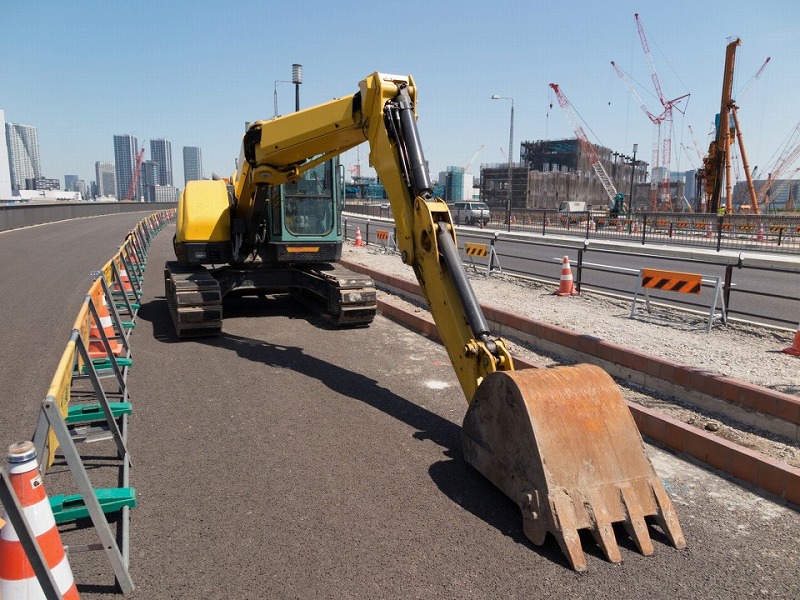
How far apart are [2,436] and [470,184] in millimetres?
124508

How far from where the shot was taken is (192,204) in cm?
1023

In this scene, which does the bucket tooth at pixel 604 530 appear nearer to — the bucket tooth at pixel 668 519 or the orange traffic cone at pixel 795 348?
the bucket tooth at pixel 668 519

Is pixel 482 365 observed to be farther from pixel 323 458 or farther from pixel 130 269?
pixel 130 269

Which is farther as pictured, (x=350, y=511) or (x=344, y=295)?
(x=344, y=295)

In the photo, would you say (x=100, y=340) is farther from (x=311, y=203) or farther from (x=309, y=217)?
(x=311, y=203)

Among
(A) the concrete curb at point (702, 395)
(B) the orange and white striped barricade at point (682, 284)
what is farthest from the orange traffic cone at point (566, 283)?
(A) the concrete curb at point (702, 395)

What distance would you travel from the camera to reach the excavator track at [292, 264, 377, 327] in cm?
970

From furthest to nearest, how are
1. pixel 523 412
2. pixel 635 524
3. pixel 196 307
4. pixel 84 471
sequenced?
1. pixel 196 307
2. pixel 523 412
3. pixel 635 524
4. pixel 84 471

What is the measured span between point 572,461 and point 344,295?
6150 mm

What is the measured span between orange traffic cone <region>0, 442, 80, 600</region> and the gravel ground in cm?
540

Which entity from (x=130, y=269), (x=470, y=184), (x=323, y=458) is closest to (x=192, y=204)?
(x=130, y=269)

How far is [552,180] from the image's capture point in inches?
3605

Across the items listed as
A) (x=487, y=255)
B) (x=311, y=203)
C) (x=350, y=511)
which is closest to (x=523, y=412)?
(x=350, y=511)

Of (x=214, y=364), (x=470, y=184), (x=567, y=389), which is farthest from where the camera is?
(x=470, y=184)
